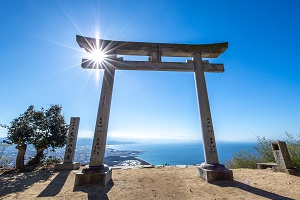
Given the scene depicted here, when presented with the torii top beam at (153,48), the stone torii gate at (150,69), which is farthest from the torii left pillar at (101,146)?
the torii top beam at (153,48)

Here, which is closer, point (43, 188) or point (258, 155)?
point (43, 188)

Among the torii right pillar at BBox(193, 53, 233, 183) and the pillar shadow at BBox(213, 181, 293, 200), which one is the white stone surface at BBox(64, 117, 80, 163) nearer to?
the torii right pillar at BBox(193, 53, 233, 183)

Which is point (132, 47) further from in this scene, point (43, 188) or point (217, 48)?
point (43, 188)

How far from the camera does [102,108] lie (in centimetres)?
525

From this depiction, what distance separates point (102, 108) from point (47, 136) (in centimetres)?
582

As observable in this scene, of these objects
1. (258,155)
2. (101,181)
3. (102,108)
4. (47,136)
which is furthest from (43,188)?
(258,155)

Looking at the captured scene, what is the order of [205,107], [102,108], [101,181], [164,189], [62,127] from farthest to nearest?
[62,127]
[205,107]
[102,108]
[101,181]
[164,189]

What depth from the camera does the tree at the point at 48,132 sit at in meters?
8.23

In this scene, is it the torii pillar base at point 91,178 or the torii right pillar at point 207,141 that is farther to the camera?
the torii right pillar at point 207,141

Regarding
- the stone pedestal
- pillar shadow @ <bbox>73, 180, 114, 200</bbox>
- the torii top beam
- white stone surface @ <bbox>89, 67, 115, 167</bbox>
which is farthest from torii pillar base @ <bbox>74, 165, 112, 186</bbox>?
the torii top beam

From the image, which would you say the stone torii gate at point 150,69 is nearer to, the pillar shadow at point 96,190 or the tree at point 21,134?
the pillar shadow at point 96,190

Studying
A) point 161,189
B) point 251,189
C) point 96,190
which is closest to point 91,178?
point 96,190

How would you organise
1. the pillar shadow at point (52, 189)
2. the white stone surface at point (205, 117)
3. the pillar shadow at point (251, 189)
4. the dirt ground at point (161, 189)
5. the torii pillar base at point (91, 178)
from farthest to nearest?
the white stone surface at point (205, 117)
the torii pillar base at point (91, 178)
the pillar shadow at point (52, 189)
the dirt ground at point (161, 189)
the pillar shadow at point (251, 189)

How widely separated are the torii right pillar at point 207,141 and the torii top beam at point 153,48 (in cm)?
42
